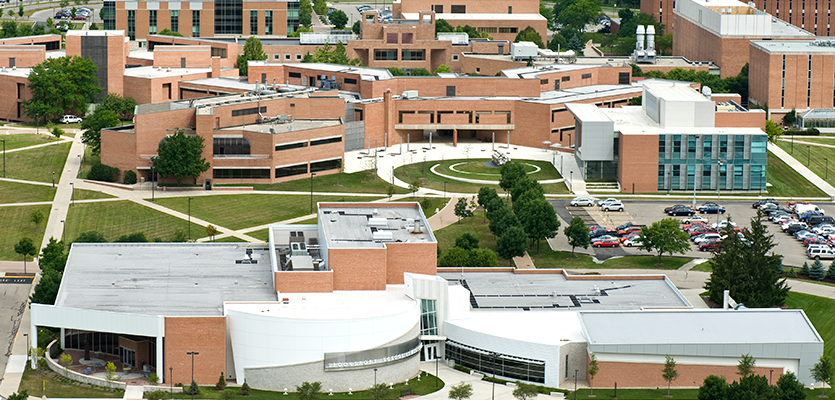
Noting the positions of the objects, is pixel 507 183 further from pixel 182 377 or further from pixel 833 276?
pixel 182 377

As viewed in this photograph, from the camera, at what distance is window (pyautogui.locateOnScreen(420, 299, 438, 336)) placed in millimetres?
106562

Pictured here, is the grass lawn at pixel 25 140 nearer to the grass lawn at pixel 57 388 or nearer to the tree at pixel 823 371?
the grass lawn at pixel 57 388

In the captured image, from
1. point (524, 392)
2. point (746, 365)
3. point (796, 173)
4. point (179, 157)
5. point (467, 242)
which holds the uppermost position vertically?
point (179, 157)

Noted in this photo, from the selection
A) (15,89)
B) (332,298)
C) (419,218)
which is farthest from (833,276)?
(15,89)

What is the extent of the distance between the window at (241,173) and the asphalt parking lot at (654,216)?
34144 mm

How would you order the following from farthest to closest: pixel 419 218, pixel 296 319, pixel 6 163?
pixel 6 163
pixel 419 218
pixel 296 319

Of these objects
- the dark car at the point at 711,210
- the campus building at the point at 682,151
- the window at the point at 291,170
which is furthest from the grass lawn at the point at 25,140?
the dark car at the point at 711,210

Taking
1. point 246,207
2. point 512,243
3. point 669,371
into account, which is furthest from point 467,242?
point 669,371

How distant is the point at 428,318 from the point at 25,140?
92411mm

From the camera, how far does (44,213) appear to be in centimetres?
14850

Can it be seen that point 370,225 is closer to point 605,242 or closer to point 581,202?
point 605,242

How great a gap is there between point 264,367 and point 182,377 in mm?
5936

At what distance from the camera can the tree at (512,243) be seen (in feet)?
433

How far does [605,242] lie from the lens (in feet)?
460
